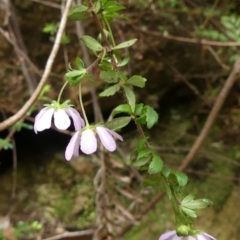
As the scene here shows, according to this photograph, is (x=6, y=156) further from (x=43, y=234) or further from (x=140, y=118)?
(x=140, y=118)

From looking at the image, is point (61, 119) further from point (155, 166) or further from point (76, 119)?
point (155, 166)

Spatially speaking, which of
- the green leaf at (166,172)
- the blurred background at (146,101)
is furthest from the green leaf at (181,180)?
the blurred background at (146,101)

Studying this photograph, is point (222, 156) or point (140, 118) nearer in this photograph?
point (140, 118)

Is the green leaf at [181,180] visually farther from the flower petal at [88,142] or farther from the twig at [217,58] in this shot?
the twig at [217,58]

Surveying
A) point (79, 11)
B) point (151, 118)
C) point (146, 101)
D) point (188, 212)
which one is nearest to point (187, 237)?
point (188, 212)

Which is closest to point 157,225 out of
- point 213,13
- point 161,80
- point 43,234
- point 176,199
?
point 43,234

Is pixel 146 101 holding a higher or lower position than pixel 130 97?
lower

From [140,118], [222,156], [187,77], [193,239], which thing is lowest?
[222,156]
